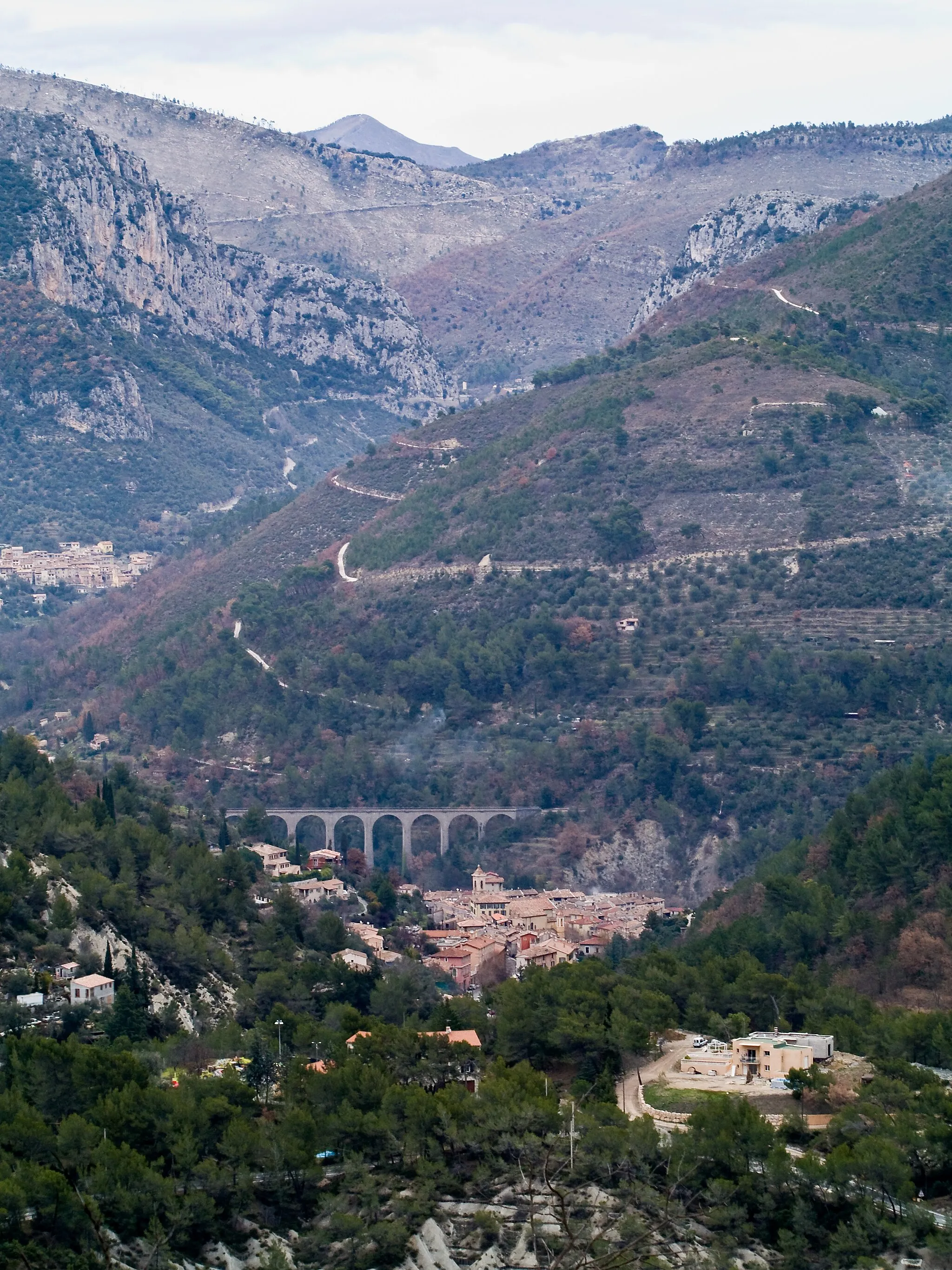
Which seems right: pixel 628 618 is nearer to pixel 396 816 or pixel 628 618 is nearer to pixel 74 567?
pixel 396 816

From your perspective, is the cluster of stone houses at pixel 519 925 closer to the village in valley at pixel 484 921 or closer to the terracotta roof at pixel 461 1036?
the village in valley at pixel 484 921

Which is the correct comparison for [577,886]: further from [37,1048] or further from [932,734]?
[37,1048]

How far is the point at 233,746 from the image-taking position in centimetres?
6850

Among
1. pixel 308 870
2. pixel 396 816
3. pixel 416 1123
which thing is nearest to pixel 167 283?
pixel 396 816

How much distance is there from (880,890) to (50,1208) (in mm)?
18809

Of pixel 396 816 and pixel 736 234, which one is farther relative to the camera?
pixel 736 234

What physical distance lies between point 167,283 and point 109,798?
82.9m

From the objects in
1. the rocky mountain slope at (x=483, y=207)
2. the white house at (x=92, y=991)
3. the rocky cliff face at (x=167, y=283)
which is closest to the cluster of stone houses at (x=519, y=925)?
the white house at (x=92, y=991)

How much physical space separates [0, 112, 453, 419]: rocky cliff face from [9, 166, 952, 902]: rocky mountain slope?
31373 millimetres

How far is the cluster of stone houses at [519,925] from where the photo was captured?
45.6m

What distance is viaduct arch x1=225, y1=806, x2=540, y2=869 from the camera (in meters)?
62.5

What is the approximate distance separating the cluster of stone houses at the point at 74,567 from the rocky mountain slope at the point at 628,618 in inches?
418

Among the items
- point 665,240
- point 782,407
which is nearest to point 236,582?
point 782,407

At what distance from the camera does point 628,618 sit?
67500 mm
